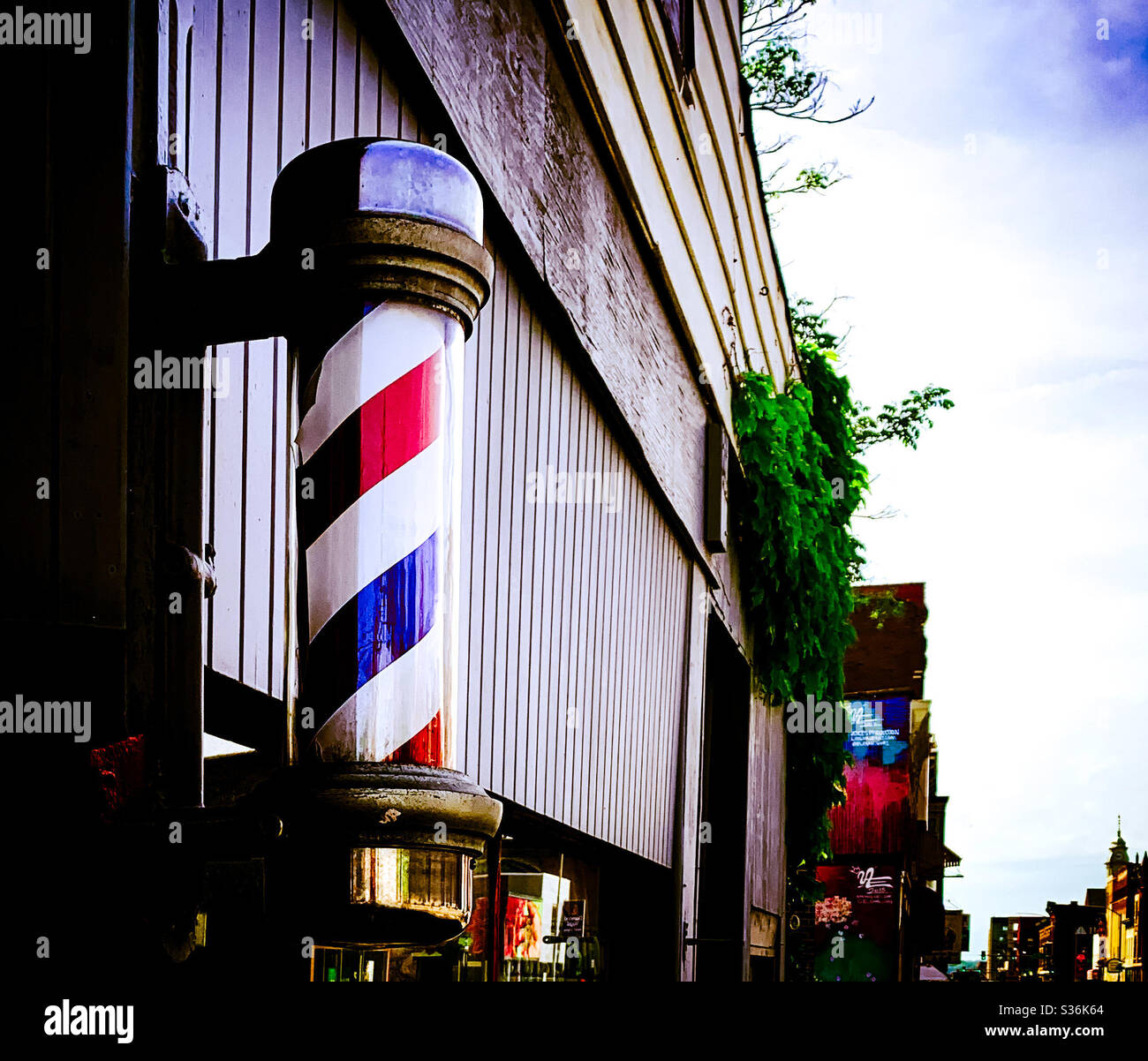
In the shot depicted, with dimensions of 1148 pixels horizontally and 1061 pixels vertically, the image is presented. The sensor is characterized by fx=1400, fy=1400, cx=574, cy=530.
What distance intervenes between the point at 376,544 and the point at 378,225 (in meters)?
0.28

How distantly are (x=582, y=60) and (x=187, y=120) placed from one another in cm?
344

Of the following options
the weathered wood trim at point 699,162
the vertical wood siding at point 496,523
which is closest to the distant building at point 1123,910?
the weathered wood trim at point 699,162

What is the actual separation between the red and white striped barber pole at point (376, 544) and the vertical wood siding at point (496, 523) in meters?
0.55

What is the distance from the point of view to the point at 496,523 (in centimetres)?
488

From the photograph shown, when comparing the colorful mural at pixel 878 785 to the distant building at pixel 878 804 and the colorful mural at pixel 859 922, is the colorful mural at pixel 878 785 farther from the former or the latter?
the colorful mural at pixel 859 922

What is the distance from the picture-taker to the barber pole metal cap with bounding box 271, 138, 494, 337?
4.03 feet

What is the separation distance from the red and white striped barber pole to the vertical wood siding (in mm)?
547

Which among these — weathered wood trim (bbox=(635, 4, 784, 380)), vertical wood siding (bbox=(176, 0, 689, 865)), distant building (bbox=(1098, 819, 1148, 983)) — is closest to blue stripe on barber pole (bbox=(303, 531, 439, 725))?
vertical wood siding (bbox=(176, 0, 689, 865))

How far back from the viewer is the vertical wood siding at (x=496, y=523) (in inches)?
104

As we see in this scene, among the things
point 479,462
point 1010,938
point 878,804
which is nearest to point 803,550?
point 479,462

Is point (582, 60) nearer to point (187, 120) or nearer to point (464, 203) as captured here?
point (187, 120)

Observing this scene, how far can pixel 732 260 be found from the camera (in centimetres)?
1013

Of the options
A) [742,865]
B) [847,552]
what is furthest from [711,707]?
[847,552]

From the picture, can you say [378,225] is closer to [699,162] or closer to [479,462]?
[479,462]
